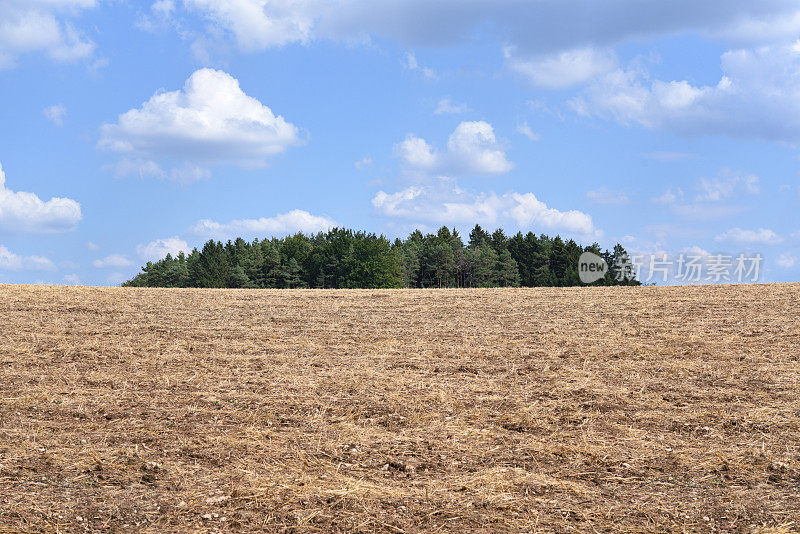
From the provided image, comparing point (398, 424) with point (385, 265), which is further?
point (385, 265)

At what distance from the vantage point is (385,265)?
71625 millimetres

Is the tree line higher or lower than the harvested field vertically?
higher

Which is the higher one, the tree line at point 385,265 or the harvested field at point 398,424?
the tree line at point 385,265

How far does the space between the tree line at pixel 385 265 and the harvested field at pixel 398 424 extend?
5708 centimetres

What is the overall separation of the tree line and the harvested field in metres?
57.1

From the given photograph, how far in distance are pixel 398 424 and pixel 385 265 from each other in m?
64.4

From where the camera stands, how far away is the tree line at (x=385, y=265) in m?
72.4

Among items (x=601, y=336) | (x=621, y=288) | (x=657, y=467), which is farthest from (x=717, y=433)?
(x=621, y=288)

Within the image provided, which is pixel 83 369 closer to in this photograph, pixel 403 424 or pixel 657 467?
pixel 403 424

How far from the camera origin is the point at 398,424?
7250mm

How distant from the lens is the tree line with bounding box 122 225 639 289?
72.4 meters

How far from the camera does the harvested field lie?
505 cm

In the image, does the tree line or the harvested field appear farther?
the tree line

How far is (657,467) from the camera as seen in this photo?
6156 millimetres
